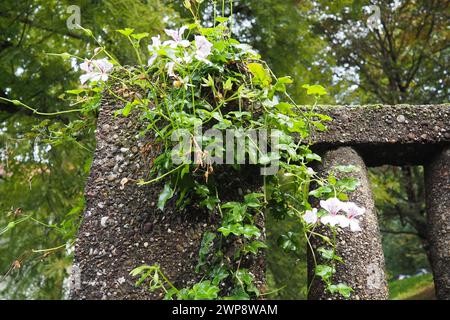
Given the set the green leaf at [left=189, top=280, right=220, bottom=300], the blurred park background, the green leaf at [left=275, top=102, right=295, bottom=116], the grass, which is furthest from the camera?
the grass

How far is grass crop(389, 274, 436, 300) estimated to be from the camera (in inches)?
268

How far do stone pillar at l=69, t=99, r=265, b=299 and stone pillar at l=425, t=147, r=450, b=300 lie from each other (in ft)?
2.45

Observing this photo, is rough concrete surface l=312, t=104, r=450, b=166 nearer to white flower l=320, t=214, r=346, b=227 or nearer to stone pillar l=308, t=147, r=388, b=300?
stone pillar l=308, t=147, r=388, b=300

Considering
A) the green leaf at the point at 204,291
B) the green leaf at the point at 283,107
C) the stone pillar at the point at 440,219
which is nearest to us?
the green leaf at the point at 204,291

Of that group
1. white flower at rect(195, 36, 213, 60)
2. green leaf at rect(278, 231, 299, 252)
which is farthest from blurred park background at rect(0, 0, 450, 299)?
white flower at rect(195, 36, 213, 60)

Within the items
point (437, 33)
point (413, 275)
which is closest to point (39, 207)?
point (437, 33)

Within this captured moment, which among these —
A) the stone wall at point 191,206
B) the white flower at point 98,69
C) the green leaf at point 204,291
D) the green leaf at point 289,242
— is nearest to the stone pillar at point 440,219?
the stone wall at point 191,206

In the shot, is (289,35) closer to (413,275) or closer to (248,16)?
(248,16)

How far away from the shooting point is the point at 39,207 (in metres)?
3.35

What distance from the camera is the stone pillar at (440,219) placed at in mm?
1683

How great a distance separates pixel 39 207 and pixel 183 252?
7.65 feet

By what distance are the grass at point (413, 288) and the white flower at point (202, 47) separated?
20.6 ft

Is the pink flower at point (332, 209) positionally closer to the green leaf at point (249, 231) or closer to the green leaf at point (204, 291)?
the green leaf at point (249, 231)

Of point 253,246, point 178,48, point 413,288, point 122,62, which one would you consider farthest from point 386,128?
point 413,288
